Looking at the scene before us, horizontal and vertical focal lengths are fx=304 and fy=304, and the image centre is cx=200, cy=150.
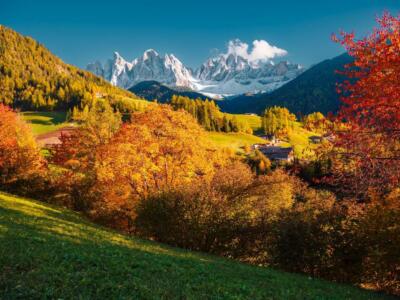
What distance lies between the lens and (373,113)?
16.3 meters

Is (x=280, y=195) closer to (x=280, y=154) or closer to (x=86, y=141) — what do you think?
(x=86, y=141)

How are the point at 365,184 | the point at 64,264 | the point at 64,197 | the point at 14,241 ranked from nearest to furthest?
the point at 64,264, the point at 14,241, the point at 365,184, the point at 64,197

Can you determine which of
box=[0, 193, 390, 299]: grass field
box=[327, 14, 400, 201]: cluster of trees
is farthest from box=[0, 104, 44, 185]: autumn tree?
box=[327, 14, 400, 201]: cluster of trees

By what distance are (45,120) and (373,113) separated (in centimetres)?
17487

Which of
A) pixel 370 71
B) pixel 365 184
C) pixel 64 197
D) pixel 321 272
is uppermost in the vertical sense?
pixel 370 71

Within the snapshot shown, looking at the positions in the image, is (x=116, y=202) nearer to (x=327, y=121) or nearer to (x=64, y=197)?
(x=64, y=197)

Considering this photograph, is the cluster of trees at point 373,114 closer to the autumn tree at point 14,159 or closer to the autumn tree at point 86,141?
the autumn tree at point 86,141

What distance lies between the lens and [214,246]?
29672mm

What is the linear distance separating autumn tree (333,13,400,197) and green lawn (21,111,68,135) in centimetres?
14689

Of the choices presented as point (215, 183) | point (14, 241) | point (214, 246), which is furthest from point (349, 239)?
point (14, 241)

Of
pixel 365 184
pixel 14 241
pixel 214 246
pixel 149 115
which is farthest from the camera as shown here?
pixel 149 115

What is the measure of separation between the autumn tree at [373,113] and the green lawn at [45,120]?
147m

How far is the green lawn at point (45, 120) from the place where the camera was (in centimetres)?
14900

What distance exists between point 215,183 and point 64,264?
22.8 m
